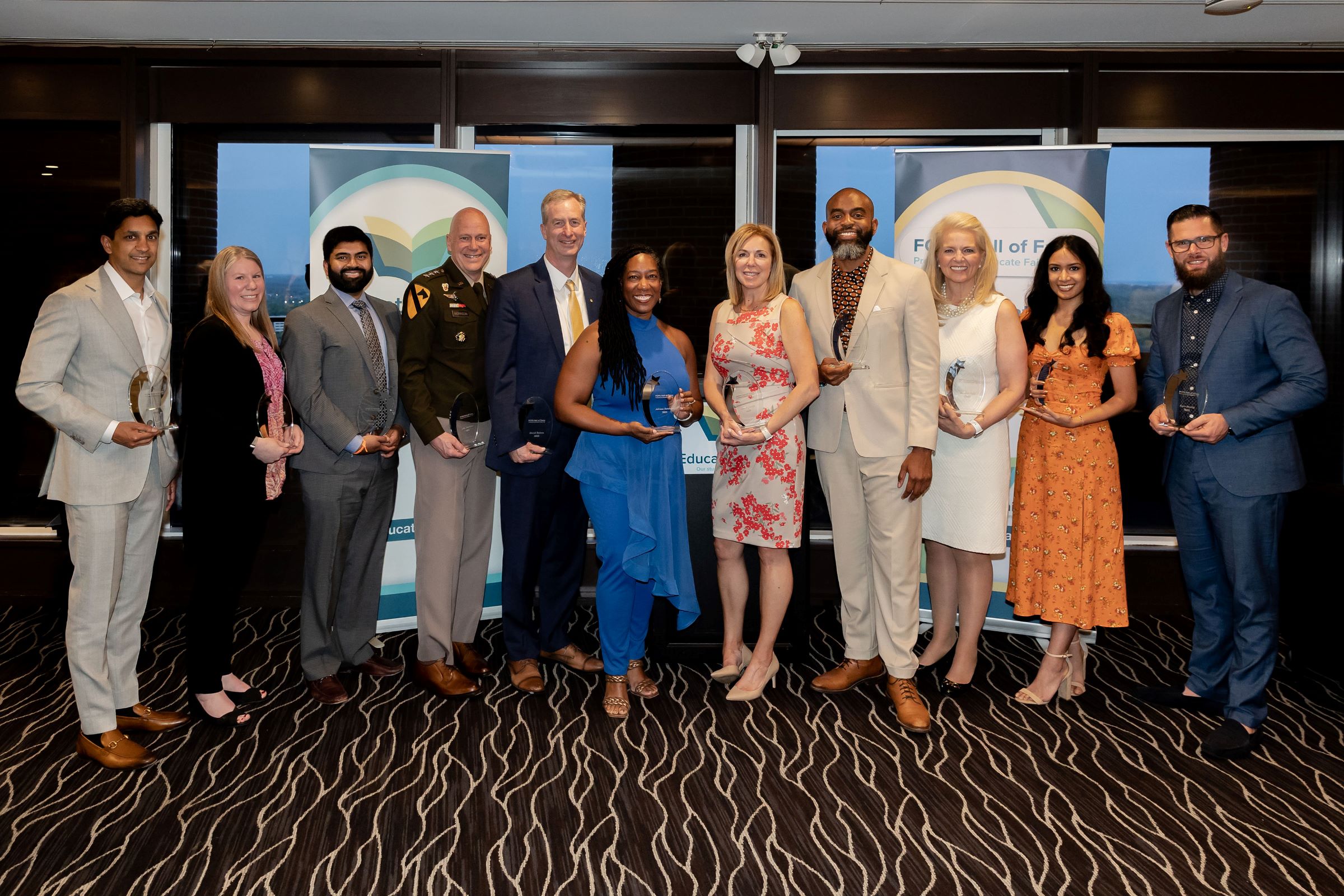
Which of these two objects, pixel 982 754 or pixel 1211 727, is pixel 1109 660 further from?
pixel 982 754

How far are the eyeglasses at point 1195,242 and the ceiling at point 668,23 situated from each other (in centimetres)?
183

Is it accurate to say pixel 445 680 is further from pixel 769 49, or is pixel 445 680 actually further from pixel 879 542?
pixel 769 49

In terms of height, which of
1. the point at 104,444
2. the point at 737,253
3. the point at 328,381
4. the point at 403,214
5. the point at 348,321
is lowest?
the point at 104,444

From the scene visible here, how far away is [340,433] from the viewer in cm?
344

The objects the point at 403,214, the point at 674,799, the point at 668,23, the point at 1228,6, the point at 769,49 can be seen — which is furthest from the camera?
the point at 769,49

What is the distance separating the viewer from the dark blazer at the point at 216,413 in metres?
3.15

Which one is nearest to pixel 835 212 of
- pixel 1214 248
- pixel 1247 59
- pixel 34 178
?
pixel 1214 248

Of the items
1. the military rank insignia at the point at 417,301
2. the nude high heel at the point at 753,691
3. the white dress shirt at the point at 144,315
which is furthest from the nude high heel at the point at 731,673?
Answer: the white dress shirt at the point at 144,315

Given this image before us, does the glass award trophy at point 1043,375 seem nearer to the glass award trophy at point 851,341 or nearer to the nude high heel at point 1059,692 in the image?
the glass award trophy at point 851,341

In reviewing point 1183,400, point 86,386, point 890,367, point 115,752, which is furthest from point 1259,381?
point 115,752

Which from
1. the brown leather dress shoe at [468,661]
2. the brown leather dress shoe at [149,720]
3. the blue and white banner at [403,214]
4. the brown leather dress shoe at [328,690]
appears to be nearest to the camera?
the brown leather dress shoe at [149,720]

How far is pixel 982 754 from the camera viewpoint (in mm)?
3184

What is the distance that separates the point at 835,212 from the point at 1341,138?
3846 millimetres

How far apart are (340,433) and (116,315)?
0.82 m
